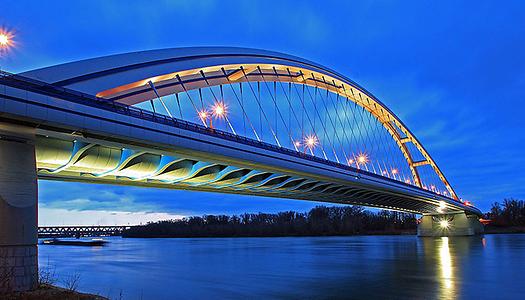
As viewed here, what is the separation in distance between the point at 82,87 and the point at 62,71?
106 centimetres

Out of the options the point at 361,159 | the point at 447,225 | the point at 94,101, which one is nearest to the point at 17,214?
the point at 94,101

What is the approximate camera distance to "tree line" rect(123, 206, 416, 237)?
385 feet

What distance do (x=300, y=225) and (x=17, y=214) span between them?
360ft

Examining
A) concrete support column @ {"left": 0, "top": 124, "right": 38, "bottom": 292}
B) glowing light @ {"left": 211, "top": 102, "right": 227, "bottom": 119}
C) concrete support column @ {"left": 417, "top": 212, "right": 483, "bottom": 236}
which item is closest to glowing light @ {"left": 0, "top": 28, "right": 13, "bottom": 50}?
concrete support column @ {"left": 0, "top": 124, "right": 38, "bottom": 292}

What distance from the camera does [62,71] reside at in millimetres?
16703

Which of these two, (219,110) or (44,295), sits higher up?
(219,110)

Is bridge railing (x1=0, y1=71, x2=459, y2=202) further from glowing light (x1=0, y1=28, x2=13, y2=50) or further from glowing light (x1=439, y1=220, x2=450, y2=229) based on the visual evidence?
glowing light (x1=439, y1=220, x2=450, y2=229)

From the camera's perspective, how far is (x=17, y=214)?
11883 millimetres

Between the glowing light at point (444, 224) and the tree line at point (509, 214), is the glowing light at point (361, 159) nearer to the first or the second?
the glowing light at point (444, 224)

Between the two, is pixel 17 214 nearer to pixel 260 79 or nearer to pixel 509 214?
pixel 260 79

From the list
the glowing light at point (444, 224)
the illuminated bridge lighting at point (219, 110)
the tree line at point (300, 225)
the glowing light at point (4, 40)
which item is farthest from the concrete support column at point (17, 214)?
the tree line at point (300, 225)

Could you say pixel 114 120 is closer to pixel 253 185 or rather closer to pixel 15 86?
pixel 15 86

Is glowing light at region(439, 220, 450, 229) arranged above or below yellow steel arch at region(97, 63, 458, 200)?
below

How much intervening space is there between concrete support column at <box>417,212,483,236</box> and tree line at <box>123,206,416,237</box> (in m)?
35.5
